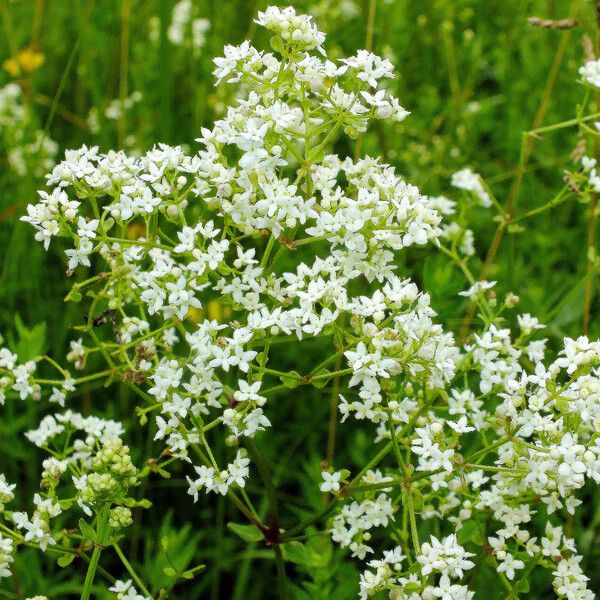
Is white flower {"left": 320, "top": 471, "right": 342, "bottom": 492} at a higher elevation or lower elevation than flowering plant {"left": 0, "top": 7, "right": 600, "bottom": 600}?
lower

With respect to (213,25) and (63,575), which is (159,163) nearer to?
(63,575)

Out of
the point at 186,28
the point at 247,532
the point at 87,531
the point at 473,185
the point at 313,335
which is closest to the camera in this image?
the point at 87,531

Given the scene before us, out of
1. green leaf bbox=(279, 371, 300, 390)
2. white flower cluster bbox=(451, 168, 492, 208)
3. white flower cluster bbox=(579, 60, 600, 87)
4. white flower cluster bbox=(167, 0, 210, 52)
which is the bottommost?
green leaf bbox=(279, 371, 300, 390)

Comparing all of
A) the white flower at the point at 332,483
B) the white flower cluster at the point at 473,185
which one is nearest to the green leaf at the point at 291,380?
the white flower at the point at 332,483

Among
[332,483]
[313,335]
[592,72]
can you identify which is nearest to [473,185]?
Result: [592,72]

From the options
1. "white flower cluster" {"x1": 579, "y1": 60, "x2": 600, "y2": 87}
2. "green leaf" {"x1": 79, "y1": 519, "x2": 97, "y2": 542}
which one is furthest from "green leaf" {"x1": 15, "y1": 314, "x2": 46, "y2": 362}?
"white flower cluster" {"x1": 579, "y1": 60, "x2": 600, "y2": 87}

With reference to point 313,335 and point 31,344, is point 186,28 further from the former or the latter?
point 313,335

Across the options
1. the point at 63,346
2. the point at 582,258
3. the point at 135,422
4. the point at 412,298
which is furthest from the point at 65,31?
the point at 412,298

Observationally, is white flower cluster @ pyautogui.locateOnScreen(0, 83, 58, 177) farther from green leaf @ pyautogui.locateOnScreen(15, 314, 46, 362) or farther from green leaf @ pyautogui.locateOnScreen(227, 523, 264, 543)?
green leaf @ pyautogui.locateOnScreen(227, 523, 264, 543)

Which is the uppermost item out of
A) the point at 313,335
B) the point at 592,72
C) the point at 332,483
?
the point at 592,72
